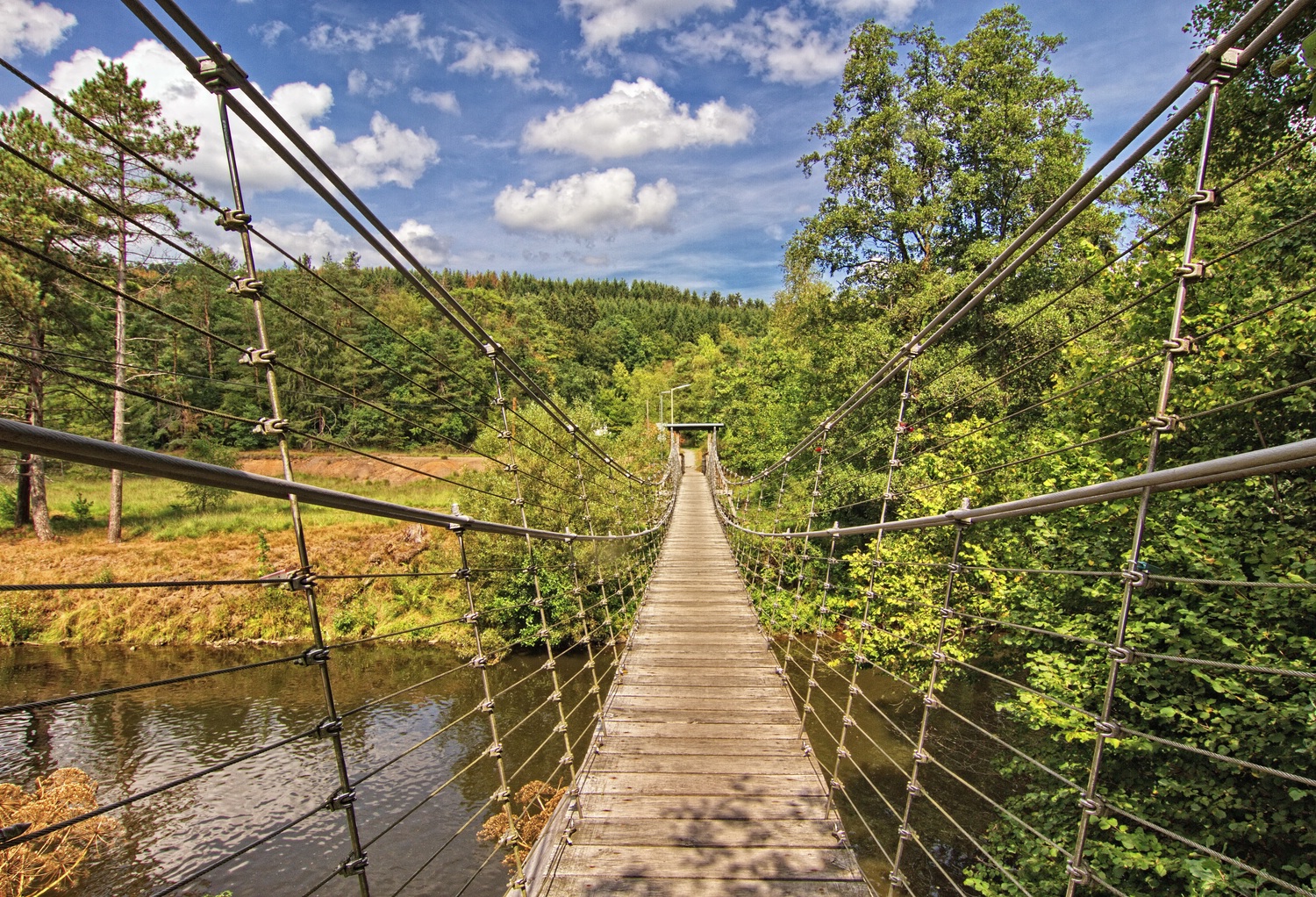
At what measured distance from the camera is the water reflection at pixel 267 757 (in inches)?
274

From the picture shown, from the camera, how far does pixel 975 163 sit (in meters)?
11.0

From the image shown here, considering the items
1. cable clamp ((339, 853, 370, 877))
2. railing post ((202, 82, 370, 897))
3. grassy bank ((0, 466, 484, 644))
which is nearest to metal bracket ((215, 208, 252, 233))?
railing post ((202, 82, 370, 897))

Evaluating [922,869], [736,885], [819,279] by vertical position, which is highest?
[819,279]

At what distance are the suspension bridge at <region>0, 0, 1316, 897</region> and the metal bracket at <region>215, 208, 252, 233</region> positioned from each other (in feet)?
0.09

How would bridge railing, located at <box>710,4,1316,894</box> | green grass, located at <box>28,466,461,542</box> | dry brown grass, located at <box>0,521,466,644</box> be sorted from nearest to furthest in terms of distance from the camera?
bridge railing, located at <box>710,4,1316,894</box> < dry brown grass, located at <box>0,521,466,644</box> < green grass, located at <box>28,466,461,542</box>

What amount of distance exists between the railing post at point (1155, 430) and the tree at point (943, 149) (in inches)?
376

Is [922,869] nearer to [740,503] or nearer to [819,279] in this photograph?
[740,503]

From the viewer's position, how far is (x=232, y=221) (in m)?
1.25

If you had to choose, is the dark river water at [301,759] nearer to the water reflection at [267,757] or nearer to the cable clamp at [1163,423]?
the water reflection at [267,757]

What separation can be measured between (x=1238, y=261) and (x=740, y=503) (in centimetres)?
1522

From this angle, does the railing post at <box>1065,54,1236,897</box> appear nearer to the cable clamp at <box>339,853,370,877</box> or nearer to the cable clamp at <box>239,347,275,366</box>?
the cable clamp at <box>339,853,370,877</box>

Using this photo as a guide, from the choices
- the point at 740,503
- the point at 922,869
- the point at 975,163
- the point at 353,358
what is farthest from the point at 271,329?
the point at 922,869

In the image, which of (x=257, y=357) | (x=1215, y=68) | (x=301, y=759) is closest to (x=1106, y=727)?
(x=1215, y=68)

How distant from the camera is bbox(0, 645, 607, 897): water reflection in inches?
274
